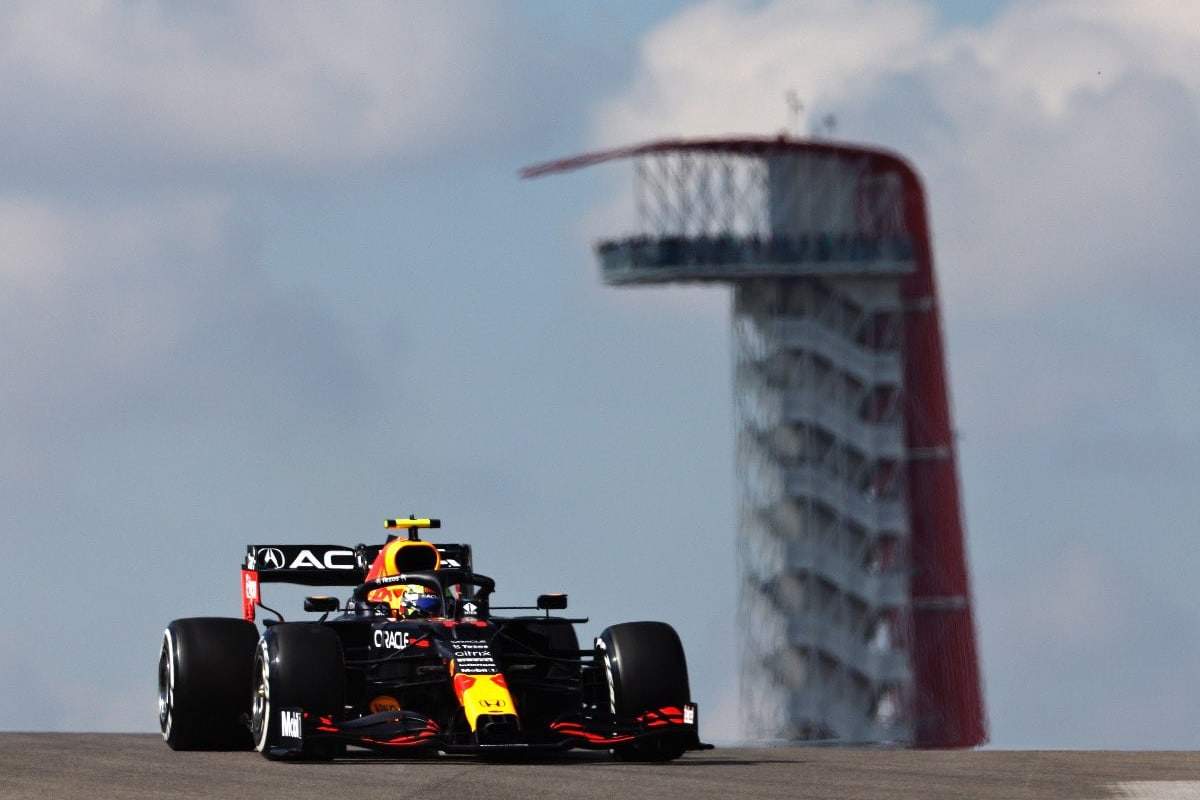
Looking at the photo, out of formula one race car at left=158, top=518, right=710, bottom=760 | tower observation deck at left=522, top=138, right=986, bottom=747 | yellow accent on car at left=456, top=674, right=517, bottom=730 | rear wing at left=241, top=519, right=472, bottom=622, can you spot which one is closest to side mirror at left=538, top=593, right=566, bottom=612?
formula one race car at left=158, top=518, right=710, bottom=760

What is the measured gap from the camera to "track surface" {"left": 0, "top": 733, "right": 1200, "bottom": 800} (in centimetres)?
1808

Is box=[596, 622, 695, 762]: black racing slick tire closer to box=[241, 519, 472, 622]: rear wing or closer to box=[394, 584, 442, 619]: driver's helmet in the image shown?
box=[394, 584, 442, 619]: driver's helmet

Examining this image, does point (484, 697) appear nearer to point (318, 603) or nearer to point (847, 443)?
point (318, 603)

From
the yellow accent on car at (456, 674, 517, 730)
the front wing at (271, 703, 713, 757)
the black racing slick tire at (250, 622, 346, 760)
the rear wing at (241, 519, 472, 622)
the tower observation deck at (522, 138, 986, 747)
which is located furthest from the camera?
the tower observation deck at (522, 138, 986, 747)

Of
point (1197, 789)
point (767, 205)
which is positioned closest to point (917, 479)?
point (767, 205)

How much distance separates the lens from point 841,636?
343 feet

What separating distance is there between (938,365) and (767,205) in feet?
32.2

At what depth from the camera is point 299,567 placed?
26.8 meters

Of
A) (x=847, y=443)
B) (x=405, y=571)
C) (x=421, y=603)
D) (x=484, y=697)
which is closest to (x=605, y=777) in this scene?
(x=484, y=697)

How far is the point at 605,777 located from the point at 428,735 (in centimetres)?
178

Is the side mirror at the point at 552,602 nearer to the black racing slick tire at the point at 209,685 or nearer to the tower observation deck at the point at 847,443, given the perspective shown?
the black racing slick tire at the point at 209,685

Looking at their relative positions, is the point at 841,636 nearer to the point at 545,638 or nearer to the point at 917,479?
the point at 917,479

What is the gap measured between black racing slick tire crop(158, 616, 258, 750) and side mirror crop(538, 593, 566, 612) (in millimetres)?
2654

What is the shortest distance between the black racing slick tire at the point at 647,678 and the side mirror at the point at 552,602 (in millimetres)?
695
